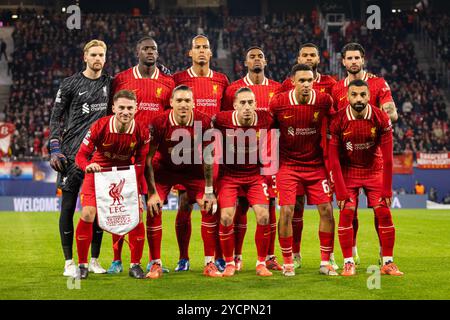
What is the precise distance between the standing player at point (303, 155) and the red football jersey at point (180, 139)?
2.82ft

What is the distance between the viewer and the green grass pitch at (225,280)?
7.32 meters

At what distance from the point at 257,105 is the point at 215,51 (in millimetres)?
26813

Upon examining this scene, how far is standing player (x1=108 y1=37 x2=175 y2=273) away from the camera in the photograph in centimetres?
937

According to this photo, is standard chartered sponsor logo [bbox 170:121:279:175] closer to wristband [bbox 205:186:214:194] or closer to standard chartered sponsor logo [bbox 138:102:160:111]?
wristband [bbox 205:186:214:194]

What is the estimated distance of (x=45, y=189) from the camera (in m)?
25.0

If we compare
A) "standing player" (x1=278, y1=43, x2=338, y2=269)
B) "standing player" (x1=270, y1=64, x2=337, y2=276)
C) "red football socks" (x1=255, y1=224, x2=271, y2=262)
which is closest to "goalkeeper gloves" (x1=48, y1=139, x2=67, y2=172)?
"red football socks" (x1=255, y1=224, x2=271, y2=262)

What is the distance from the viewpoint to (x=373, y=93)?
955cm

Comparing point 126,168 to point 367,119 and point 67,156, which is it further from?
point 367,119

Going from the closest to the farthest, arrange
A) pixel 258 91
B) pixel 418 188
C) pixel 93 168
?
pixel 93 168 → pixel 258 91 → pixel 418 188

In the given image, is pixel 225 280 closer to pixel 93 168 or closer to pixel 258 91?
pixel 93 168

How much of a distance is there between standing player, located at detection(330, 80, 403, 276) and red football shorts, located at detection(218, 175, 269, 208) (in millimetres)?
824

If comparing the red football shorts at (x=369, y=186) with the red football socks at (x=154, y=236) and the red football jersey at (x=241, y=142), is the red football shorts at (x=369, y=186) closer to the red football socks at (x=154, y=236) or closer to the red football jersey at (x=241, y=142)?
the red football jersey at (x=241, y=142)

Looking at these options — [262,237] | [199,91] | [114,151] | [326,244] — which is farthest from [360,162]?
[114,151]

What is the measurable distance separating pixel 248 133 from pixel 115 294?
2.51m
